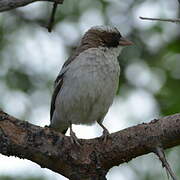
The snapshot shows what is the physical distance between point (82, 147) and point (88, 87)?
1.35 metres

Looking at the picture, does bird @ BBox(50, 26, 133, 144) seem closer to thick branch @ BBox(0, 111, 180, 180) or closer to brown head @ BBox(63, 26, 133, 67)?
brown head @ BBox(63, 26, 133, 67)

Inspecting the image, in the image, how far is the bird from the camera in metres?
5.57

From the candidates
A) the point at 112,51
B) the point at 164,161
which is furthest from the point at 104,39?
the point at 164,161

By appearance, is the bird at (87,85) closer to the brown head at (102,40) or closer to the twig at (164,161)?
the brown head at (102,40)

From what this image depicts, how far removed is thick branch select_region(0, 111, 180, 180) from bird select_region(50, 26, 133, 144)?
1.18m

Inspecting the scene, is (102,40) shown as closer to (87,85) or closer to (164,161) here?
(87,85)

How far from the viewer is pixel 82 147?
4.29 metres

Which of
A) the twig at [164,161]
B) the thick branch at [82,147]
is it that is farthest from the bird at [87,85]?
the twig at [164,161]

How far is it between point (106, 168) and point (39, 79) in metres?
4.30

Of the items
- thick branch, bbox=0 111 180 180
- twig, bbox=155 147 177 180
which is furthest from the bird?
→ twig, bbox=155 147 177 180

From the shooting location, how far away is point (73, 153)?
13.7ft

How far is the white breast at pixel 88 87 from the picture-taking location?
556 centimetres

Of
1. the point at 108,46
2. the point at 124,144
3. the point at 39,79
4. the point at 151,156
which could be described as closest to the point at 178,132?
the point at 124,144

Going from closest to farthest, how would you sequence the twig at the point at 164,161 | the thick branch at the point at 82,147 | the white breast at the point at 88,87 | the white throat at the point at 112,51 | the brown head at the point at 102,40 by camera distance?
the twig at the point at 164,161 → the thick branch at the point at 82,147 → the white breast at the point at 88,87 → the white throat at the point at 112,51 → the brown head at the point at 102,40
